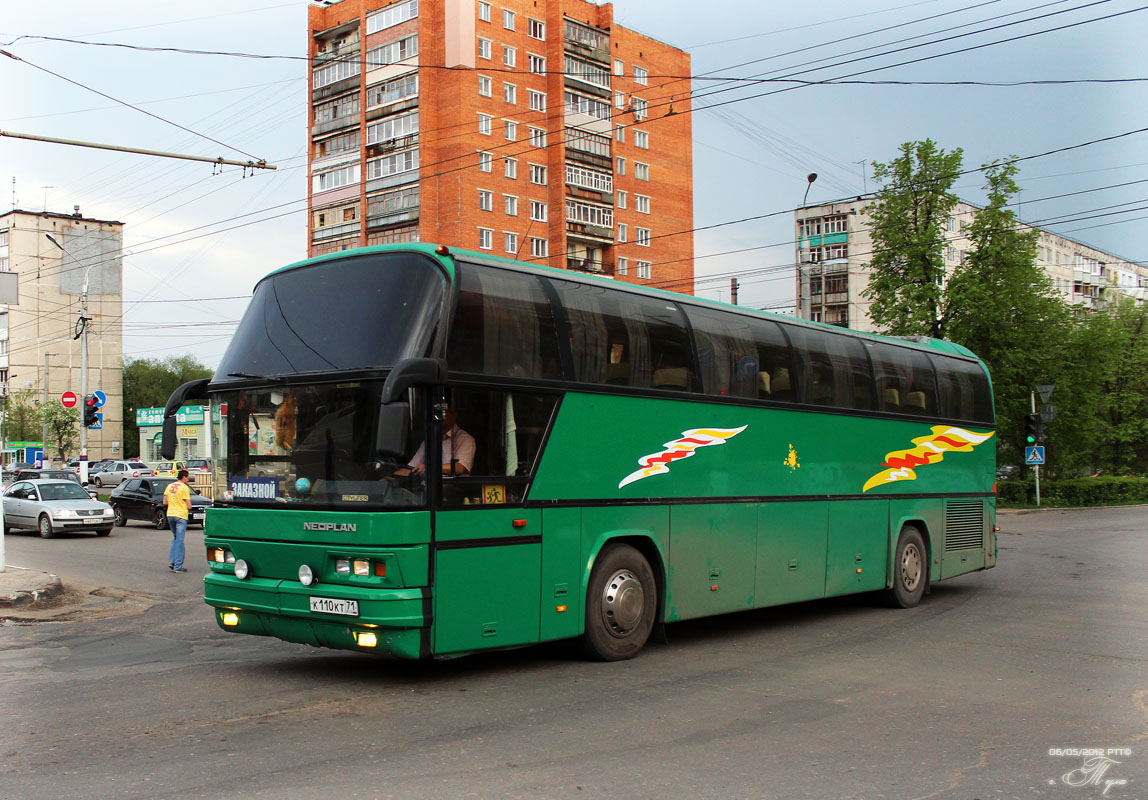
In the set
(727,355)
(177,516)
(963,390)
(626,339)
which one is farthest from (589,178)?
(626,339)

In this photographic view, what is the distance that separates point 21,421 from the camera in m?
81.8

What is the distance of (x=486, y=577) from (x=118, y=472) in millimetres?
58316

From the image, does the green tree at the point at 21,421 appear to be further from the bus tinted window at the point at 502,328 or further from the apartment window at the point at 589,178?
the bus tinted window at the point at 502,328

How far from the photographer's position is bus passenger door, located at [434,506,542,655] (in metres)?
8.08

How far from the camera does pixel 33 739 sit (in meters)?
6.50

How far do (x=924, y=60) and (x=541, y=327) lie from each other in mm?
12714

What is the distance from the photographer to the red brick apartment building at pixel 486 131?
59.8 m

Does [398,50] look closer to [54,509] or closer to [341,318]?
[54,509]

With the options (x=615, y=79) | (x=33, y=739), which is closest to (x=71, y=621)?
(x=33, y=739)

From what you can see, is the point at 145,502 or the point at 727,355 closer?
the point at 727,355

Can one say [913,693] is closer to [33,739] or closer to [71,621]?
[33,739]

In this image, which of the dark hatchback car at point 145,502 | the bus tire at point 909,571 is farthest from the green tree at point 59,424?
the bus tire at point 909,571

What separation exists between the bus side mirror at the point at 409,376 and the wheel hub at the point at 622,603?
2864 millimetres

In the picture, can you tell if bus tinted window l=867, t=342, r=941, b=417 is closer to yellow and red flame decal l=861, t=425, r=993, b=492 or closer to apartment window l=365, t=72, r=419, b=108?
yellow and red flame decal l=861, t=425, r=993, b=492
